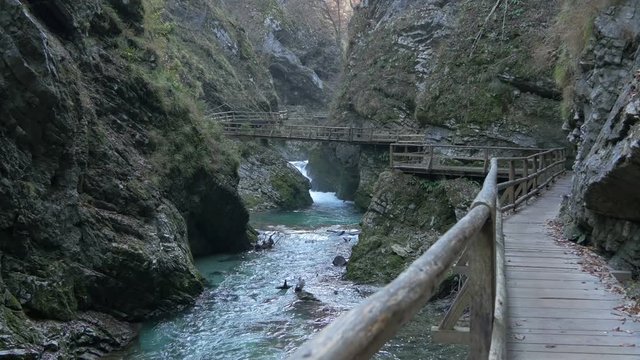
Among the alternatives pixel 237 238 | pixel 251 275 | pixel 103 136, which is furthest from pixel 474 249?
pixel 237 238

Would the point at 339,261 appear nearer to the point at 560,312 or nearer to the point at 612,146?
the point at 612,146

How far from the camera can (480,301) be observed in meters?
3.22

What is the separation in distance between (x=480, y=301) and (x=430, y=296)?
1.33 metres

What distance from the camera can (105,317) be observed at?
37.7ft

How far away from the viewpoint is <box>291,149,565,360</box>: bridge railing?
4.62ft

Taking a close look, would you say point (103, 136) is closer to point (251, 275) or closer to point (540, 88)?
point (251, 275)

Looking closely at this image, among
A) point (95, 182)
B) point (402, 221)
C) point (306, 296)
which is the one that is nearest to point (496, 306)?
point (306, 296)

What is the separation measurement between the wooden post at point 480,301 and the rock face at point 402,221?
1220 cm

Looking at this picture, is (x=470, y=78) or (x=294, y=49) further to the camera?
(x=294, y=49)

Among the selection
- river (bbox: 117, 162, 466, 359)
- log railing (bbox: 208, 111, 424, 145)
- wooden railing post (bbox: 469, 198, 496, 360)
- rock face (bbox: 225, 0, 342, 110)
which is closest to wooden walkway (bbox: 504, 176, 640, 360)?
wooden railing post (bbox: 469, 198, 496, 360)

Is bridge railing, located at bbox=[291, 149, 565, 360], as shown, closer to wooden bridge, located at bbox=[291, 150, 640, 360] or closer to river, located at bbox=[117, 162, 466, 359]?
wooden bridge, located at bbox=[291, 150, 640, 360]

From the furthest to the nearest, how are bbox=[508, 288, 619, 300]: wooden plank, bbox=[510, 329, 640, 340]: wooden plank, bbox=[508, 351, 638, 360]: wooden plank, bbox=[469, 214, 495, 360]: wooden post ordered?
1. bbox=[508, 288, 619, 300]: wooden plank
2. bbox=[510, 329, 640, 340]: wooden plank
3. bbox=[508, 351, 638, 360]: wooden plank
4. bbox=[469, 214, 495, 360]: wooden post

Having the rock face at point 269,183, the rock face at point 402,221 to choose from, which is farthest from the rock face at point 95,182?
the rock face at point 269,183

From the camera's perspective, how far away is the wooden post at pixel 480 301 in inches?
126
